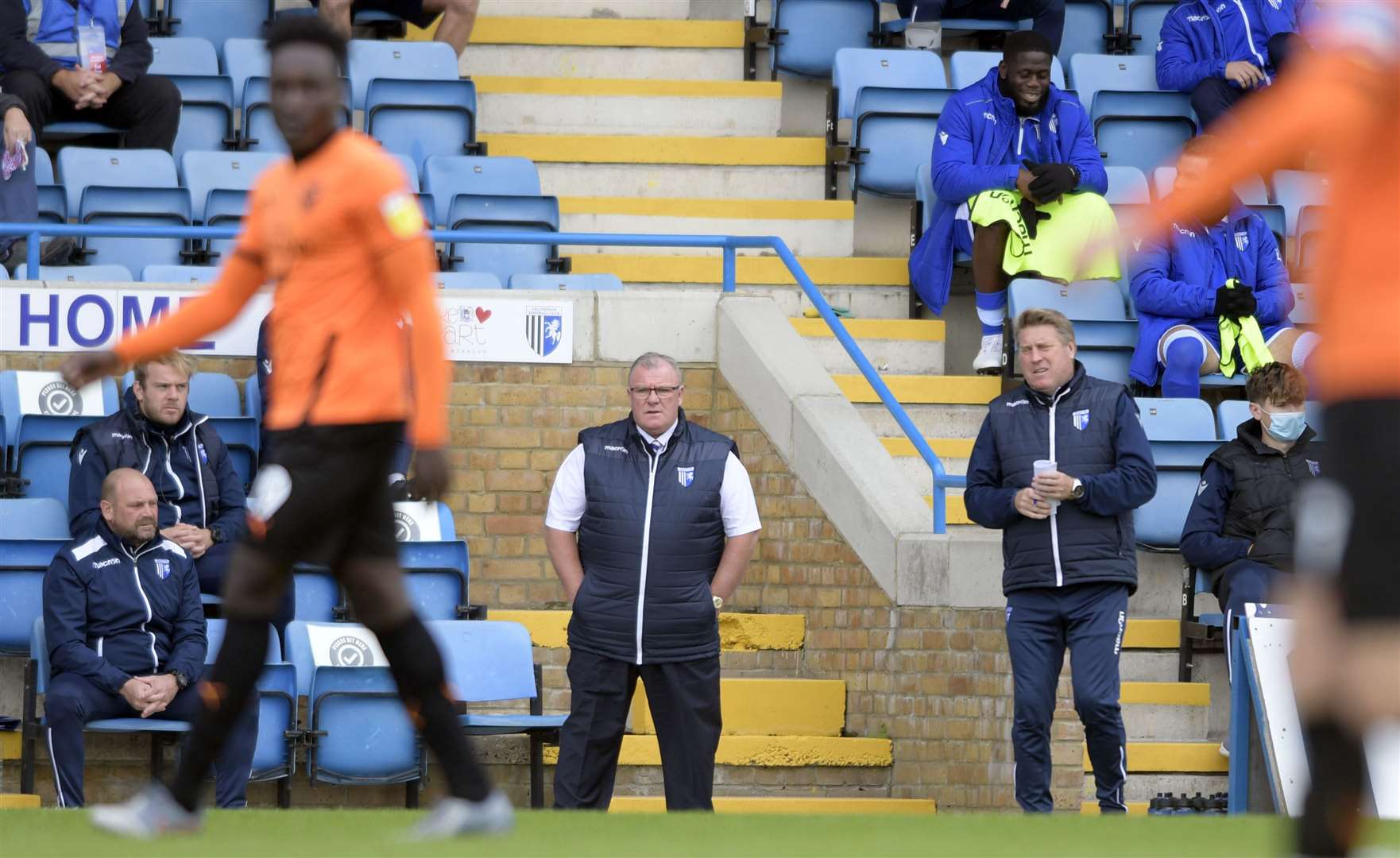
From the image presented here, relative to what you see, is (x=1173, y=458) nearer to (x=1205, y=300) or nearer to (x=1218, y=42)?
(x=1205, y=300)

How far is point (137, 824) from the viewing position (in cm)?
463

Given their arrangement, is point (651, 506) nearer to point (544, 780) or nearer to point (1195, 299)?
point (544, 780)

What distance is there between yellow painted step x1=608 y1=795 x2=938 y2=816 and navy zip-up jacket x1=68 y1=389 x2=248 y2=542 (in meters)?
2.14

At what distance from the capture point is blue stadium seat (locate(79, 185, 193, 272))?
11000mm

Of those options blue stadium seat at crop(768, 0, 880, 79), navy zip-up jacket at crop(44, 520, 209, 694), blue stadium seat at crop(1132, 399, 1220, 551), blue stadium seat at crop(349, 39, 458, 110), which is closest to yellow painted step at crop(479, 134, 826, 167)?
blue stadium seat at crop(349, 39, 458, 110)

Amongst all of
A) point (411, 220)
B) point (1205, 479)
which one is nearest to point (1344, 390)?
point (411, 220)

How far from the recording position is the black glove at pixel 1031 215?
1073cm

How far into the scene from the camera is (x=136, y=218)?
11078mm

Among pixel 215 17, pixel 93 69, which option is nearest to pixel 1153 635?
pixel 93 69

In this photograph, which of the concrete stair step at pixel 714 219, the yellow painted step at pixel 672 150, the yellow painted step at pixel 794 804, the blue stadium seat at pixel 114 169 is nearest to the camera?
the yellow painted step at pixel 794 804

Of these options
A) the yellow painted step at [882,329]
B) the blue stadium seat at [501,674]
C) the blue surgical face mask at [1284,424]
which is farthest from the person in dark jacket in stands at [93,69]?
the blue surgical face mask at [1284,424]

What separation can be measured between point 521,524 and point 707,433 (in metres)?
2.57

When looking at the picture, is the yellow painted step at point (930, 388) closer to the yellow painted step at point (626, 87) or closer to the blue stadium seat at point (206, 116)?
the yellow painted step at point (626, 87)

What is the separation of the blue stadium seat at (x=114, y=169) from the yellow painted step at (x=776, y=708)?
4.17m
